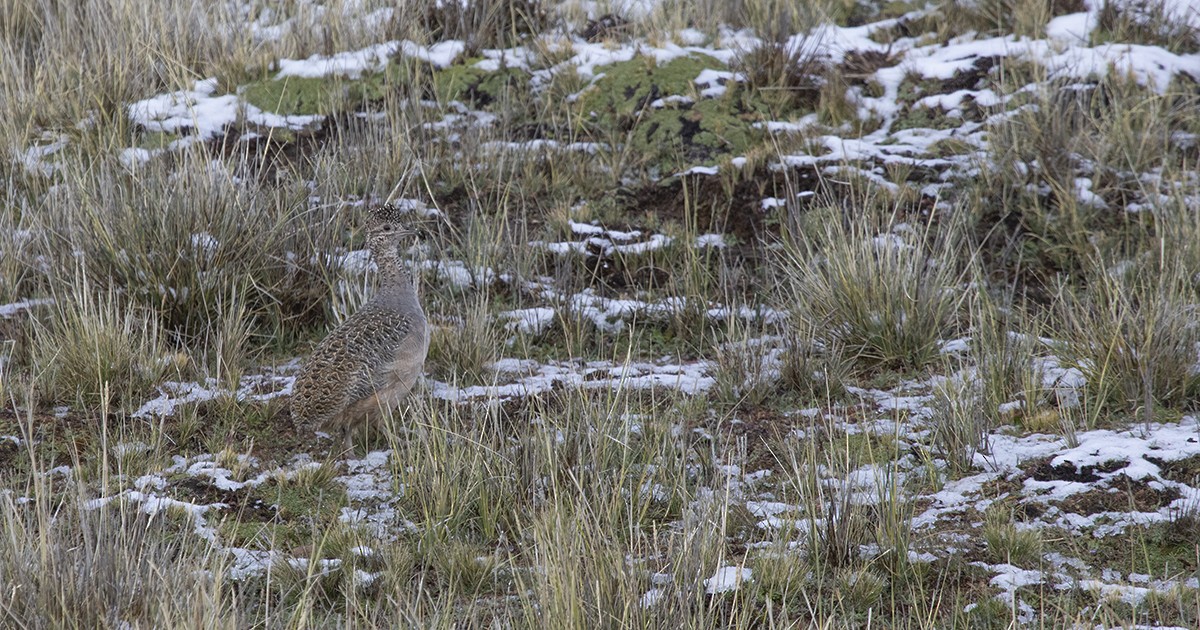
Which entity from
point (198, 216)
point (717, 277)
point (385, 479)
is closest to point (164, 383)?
point (198, 216)

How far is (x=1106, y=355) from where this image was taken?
5.19m

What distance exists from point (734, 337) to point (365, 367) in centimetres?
192

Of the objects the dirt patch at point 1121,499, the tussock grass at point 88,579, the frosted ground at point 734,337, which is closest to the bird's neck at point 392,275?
the frosted ground at point 734,337

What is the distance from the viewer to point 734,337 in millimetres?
5902

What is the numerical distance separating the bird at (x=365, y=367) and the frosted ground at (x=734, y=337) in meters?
0.21

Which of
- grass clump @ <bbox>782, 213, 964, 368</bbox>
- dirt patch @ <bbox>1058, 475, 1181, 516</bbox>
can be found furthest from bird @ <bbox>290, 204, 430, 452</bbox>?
dirt patch @ <bbox>1058, 475, 1181, 516</bbox>

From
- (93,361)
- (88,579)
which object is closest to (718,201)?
(93,361)

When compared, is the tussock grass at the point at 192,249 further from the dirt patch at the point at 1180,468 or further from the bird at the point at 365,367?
the dirt patch at the point at 1180,468

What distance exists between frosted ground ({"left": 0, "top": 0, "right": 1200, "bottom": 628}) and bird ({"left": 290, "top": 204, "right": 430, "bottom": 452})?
21 centimetres

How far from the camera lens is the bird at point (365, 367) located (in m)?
4.96

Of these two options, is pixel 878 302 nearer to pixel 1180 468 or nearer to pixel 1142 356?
pixel 1142 356

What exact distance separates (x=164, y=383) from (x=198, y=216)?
98cm

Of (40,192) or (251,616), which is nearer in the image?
(251,616)

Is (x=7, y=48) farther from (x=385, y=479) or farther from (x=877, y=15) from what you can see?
(x=877, y=15)
